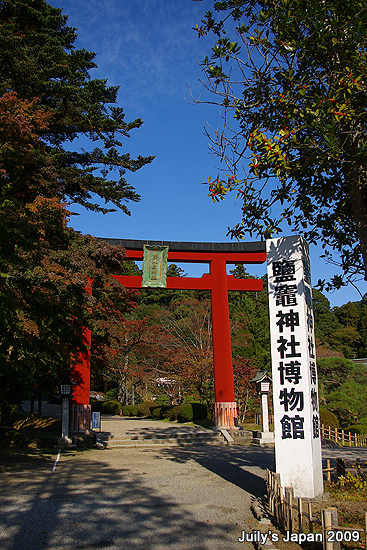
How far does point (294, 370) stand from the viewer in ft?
20.5

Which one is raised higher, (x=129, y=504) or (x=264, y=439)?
(x=129, y=504)

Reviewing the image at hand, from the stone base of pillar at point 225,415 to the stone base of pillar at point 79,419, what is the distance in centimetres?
519

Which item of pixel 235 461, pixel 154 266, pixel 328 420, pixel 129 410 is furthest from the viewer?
pixel 129 410

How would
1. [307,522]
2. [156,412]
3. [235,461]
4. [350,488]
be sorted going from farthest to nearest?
1. [156,412]
2. [235,461]
3. [350,488]
4. [307,522]

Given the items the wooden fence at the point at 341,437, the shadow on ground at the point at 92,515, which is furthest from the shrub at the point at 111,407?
the shadow on ground at the point at 92,515

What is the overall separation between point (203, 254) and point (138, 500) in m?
12.4

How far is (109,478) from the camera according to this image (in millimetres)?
8016

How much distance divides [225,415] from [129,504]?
10.6m

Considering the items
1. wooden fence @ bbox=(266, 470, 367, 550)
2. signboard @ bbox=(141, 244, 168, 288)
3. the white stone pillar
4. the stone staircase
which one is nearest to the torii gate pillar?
the stone staircase

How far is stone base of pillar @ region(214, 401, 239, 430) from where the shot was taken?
52.7ft

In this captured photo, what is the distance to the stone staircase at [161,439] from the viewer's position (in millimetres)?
13930

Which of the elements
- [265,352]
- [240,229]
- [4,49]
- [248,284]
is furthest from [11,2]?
[265,352]

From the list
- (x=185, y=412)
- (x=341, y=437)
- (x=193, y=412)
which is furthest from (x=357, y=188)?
(x=185, y=412)

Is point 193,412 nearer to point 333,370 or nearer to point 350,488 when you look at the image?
point 333,370
